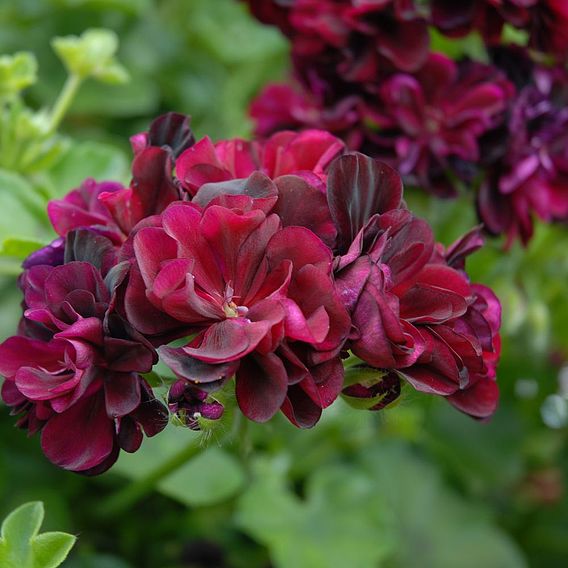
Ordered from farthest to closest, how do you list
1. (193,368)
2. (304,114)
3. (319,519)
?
(319,519), (304,114), (193,368)

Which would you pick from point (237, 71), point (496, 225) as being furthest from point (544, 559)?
point (237, 71)

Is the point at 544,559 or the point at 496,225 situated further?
the point at 544,559

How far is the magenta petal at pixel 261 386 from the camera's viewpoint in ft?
1.47

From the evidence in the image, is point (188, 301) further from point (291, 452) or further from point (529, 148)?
point (291, 452)

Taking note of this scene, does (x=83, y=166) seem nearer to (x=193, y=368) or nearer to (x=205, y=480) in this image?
(x=205, y=480)

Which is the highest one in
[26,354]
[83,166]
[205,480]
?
[26,354]

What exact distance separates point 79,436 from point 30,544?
6cm

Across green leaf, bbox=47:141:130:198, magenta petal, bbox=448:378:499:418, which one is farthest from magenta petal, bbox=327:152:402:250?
green leaf, bbox=47:141:130:198

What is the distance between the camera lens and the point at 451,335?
1.65 ft

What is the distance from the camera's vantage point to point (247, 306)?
1.65ft

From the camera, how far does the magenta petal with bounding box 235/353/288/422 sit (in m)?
0.45

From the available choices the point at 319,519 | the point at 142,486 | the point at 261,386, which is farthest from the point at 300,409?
the point at 319,519

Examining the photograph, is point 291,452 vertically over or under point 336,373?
under

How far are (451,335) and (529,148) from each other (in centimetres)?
31
